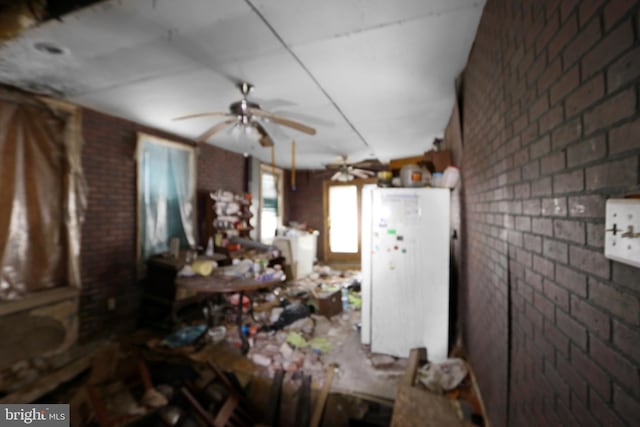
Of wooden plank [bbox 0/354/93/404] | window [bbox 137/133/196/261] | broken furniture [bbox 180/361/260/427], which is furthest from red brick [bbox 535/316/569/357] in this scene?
window [bbox 137/133/196/261]

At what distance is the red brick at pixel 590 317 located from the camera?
67cm

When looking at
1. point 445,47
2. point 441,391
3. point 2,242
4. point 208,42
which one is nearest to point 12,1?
point 208,42

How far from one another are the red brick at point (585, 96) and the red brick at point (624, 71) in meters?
0.03

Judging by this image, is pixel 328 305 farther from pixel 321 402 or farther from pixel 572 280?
pixel 572 280

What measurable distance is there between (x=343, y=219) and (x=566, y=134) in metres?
6.55

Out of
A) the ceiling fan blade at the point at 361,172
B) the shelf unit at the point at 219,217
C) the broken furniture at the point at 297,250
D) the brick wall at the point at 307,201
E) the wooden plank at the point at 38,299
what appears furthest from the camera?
the brick wall at the point at 307,201

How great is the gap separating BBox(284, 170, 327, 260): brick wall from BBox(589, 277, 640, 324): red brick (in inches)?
266

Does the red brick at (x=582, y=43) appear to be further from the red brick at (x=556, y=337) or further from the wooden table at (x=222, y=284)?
the wooden table at (x=222, y=284)

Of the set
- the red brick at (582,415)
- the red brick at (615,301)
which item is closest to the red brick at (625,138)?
the red brick at (615,301)

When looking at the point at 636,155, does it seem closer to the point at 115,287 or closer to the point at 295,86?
the point at 295,86

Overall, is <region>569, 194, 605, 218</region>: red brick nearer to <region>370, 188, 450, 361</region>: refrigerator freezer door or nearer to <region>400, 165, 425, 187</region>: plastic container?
<region>370, 188, 450, 361</region>: refrigerator freezer door

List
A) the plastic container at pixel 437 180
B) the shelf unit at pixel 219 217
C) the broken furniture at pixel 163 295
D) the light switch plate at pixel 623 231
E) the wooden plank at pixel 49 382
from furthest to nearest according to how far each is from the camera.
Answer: the shelf unit at pixel 219 217 → the broken furniture at pixel 163 295 → the plastic container at pixel 437 180 → the wooden plank at pixel 49 382 → the light switch plate at pixel 623 231

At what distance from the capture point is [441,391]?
2172 mm

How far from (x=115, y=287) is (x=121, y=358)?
96 cm
